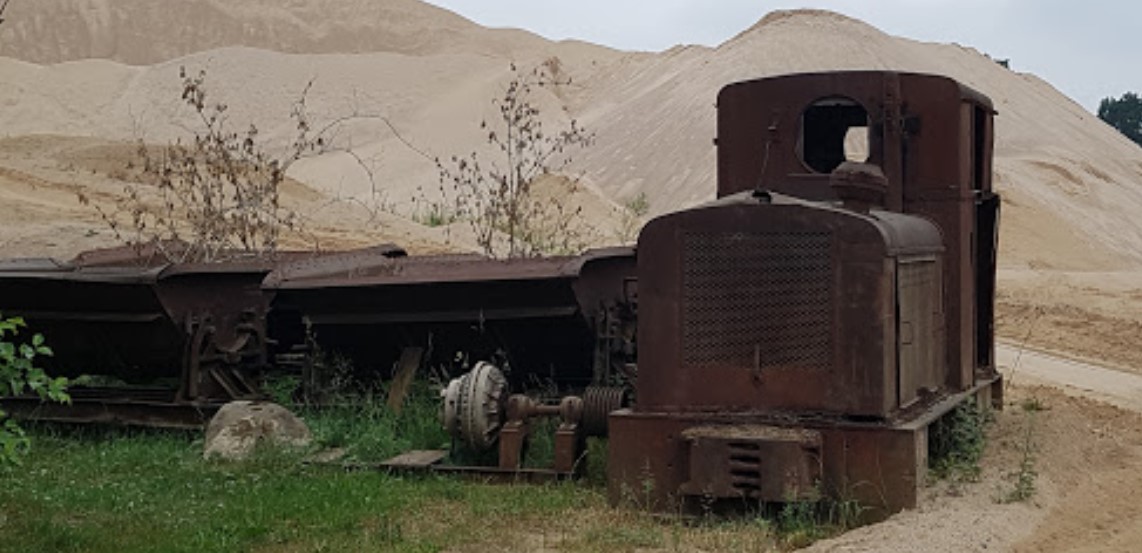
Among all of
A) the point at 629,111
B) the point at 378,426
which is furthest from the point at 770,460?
the point at 629,111

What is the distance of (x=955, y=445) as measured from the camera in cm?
860

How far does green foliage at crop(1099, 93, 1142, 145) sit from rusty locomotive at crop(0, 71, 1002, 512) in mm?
66678

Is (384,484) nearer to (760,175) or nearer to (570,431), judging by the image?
(570,431)

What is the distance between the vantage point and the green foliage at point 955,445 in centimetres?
830

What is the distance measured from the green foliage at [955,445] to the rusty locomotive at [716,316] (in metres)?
0.16

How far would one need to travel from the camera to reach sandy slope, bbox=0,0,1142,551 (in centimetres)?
892

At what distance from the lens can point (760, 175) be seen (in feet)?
30.6

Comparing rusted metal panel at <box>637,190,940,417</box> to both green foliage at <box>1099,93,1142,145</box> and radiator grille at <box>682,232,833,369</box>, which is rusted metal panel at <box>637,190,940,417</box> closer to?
radiator grille at <box>682,232,833,369</box>

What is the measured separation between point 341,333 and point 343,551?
4.02 meters

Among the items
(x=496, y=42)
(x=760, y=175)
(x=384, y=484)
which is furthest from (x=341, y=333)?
(x=496, y=42)

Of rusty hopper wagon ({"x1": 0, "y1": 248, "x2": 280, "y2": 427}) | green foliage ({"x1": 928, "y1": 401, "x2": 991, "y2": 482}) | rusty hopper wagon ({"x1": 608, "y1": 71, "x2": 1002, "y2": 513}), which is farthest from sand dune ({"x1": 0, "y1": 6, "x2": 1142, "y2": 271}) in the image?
rusty hopper wagon ({"x1": 608, "y1": 71, "x2": 1002, "y2": 513})

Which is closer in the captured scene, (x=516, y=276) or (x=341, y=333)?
(x=516, y=276)

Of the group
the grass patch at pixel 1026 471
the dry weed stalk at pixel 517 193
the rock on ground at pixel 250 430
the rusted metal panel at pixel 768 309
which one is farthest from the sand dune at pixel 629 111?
the rusted metal panel at pixel 768 309

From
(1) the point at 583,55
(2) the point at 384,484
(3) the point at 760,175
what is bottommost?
(2) the point at 384,484
